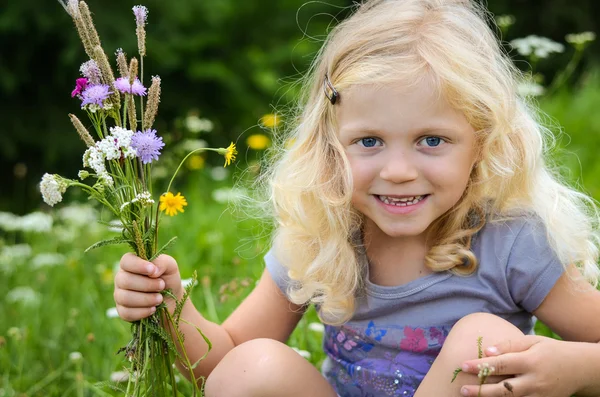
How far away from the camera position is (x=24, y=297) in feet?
9.45

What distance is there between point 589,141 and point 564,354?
7.89 feet

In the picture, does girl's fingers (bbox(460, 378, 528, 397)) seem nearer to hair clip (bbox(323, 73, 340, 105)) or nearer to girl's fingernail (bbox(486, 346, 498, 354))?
girl's fingernail (bbox(486, 346, 498, 354))

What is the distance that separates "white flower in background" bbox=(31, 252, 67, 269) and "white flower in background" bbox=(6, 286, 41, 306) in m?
0.13

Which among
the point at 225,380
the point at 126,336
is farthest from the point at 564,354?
the point at 126,336

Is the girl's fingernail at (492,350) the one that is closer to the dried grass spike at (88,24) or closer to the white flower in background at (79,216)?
the dried grass spike at (88,24)

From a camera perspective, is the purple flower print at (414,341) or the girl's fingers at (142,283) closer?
the girl's fingers at (142,283)

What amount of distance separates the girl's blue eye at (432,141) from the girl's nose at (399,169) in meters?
0.04

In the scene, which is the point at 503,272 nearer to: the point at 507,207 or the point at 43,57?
the point at 507,207

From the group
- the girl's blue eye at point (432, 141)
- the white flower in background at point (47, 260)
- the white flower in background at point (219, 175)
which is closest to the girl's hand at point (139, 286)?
the girl's blue eye at point (432, 141)

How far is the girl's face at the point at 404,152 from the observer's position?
1533 millimetres

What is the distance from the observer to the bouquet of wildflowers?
4.25ft

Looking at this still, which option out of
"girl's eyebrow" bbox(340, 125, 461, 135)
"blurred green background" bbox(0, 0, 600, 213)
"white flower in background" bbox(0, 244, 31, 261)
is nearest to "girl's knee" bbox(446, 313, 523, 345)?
"girl's eyebrow" bbox(340, 125, 461, 135)

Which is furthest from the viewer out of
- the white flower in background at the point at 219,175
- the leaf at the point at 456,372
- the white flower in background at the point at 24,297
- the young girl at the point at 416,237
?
the white flower in background at the point at 219,175

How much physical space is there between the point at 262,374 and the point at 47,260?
175cm
